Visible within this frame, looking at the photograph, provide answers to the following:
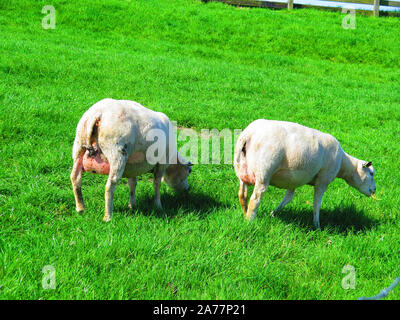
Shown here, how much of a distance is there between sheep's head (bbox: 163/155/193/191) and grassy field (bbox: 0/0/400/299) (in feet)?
0.80

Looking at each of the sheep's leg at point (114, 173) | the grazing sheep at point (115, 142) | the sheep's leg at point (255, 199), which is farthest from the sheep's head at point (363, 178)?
the sheep's leg at point (114, 173)

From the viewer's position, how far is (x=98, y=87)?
891 centimetres

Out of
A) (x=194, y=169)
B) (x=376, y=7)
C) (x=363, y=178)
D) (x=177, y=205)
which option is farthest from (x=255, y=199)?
(x=376, y=7)

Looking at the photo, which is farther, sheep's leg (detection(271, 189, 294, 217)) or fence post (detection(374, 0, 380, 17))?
fence post (detection(374, 0, 380, 17))

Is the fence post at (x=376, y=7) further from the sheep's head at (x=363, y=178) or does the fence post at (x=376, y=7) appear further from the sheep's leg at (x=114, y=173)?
the sheep's leg at (x=114, y=173)

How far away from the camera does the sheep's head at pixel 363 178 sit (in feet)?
15.5

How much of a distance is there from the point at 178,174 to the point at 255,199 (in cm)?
129

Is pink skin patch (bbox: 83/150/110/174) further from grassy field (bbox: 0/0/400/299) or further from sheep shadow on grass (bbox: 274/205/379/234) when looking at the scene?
sheep shadow on grass (bbox: 274/205/379/234)

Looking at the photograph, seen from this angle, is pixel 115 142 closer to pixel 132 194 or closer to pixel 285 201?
pixel 132 194

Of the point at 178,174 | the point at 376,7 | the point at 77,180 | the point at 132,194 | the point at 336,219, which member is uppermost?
the point at 376,7

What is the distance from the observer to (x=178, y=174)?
4988 millimetres

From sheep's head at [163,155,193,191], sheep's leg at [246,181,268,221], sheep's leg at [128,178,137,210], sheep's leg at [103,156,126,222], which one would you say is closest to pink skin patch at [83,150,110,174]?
sheep's leg at [103,156,126,222]

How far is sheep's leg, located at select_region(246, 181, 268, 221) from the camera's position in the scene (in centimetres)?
401
